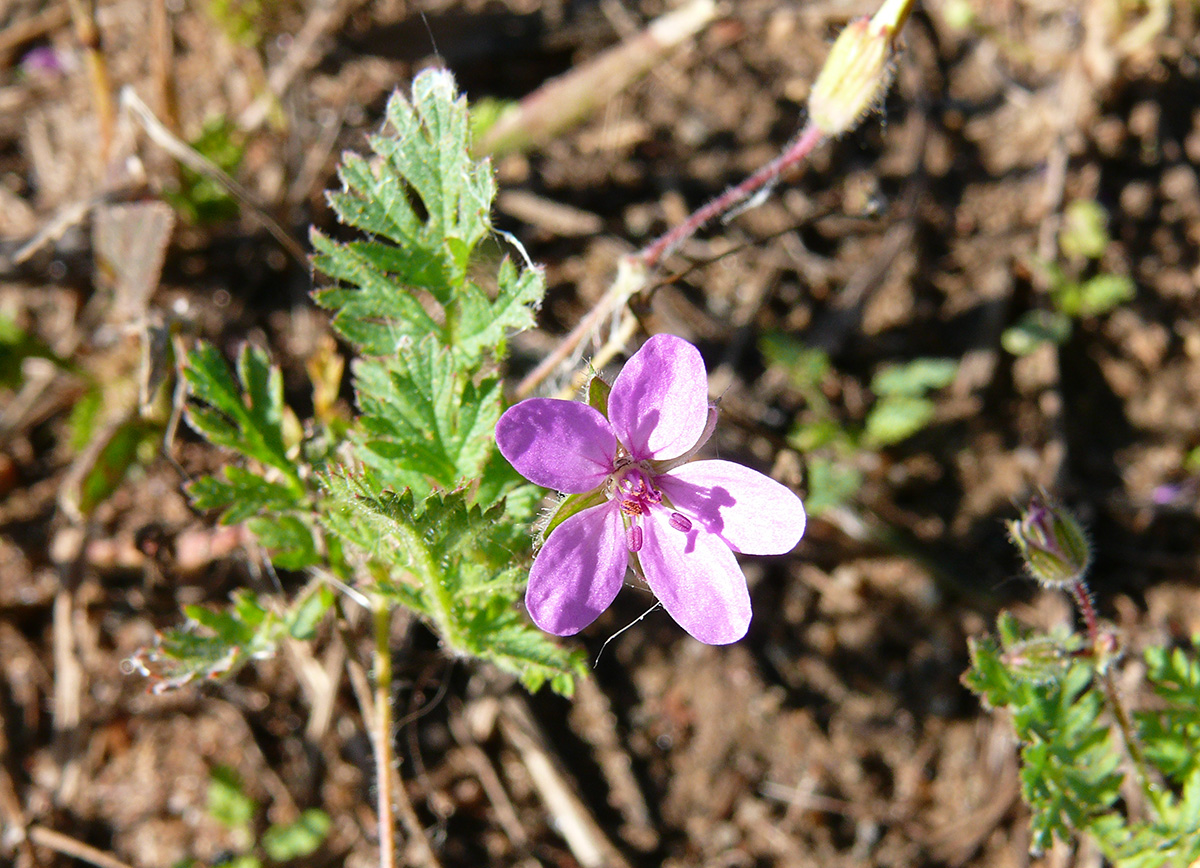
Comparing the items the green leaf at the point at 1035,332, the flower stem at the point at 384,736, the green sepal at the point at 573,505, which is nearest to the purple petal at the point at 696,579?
the green sepal at the point at 573,505

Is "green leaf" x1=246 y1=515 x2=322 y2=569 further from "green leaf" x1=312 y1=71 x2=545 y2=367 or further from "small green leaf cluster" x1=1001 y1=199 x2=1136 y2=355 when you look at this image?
"small green leaf cluster" x1=1001 y1=199 x2=1136 y2=355

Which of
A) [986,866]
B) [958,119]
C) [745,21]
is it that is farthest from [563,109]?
[986,866]

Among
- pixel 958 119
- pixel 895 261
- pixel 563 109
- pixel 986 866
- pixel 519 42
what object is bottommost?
pixel 986 866

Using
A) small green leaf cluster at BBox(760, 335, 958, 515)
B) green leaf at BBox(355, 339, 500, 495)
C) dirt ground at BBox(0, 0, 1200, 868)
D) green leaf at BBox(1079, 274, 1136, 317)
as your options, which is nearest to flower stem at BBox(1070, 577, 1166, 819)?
dirt ground at BBox(0, 0, 1200, 868)

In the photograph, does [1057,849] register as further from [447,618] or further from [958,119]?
[958,119]

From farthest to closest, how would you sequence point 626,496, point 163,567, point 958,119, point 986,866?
point 958,119 → point 986,866 → point 163,567 → point 626,496

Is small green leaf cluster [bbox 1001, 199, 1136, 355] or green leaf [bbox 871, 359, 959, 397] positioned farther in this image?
small green leaf cluster [bbox 1001, 199, 1136, 355]
